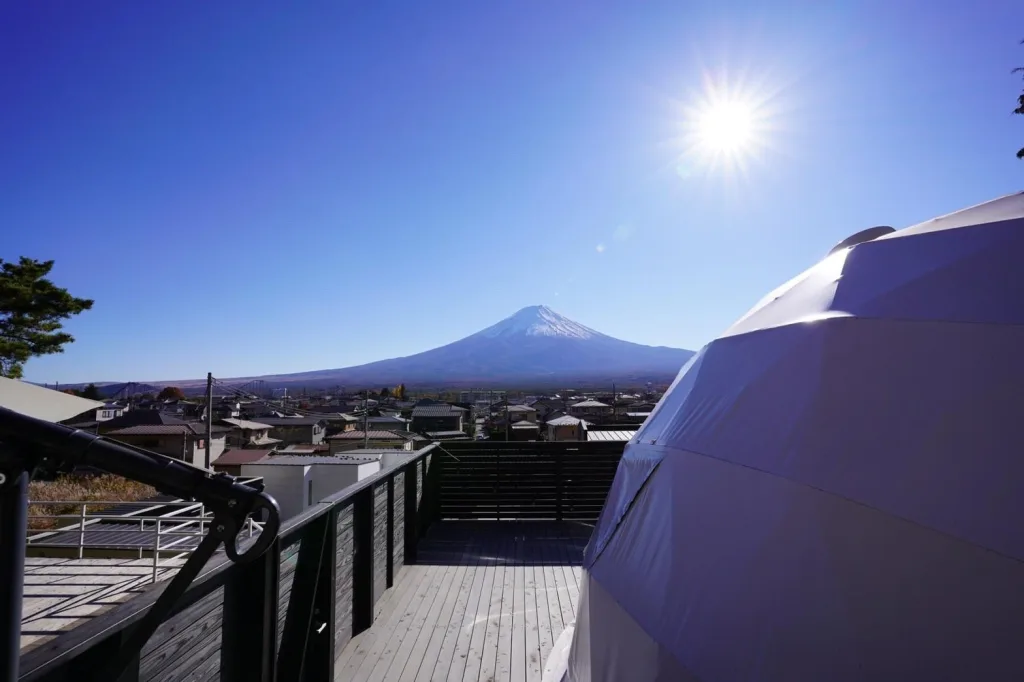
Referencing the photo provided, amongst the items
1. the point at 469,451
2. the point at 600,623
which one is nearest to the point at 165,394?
the point at 469,451

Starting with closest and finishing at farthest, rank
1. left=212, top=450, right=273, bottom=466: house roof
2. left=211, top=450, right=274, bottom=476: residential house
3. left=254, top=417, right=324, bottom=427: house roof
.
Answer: left=211, top=450, right=274, bottom=476: residential house
left=212, top=450, right=273, bottom=466: house roof
left=254, top=417, right=324, bottom=427: house roof

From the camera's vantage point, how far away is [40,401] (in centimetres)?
536

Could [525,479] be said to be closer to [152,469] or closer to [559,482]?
[559,482]

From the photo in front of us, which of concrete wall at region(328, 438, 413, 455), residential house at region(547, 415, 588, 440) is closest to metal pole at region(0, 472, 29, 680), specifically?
residential house at region(547, 415, 588, 440)

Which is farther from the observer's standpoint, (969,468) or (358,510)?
(358,510)

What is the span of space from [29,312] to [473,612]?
22.1 m

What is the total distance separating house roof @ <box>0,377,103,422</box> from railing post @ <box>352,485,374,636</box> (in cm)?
318

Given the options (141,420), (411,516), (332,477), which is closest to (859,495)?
(411,516)

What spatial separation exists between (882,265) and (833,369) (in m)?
0.70

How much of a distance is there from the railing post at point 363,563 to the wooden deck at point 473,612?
0.15 meters

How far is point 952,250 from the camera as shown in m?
1.79

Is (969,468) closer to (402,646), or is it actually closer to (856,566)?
(856,566)

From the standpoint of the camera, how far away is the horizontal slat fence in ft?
26.9

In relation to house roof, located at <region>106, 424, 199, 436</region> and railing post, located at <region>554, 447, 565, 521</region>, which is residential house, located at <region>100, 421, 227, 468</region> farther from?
railing post, located at <region>554, 447, 565, 521</region>
